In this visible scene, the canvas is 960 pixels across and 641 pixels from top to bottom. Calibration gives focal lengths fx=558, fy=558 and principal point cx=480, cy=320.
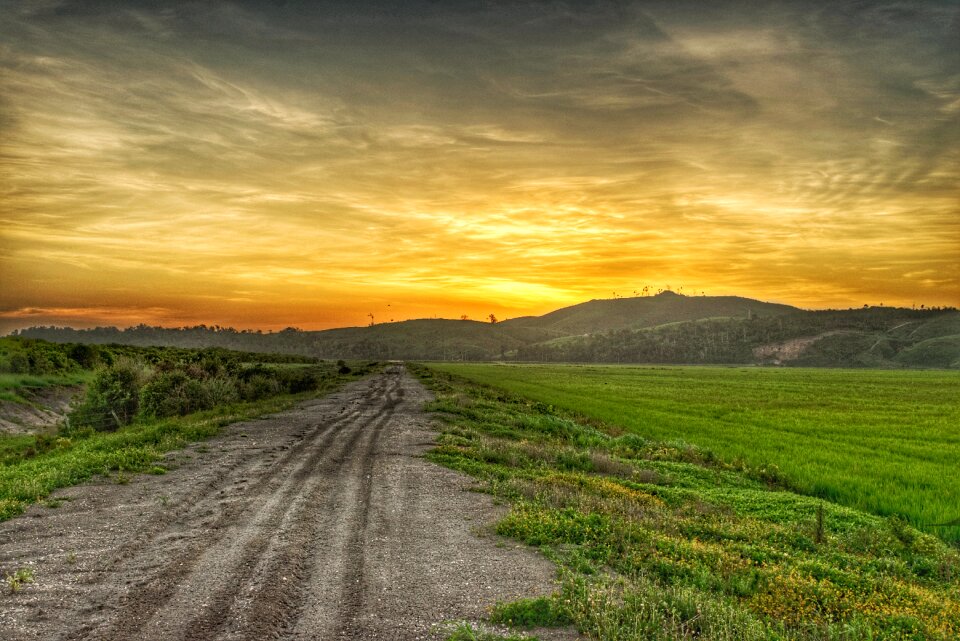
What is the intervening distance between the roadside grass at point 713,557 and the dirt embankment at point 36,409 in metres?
35.9

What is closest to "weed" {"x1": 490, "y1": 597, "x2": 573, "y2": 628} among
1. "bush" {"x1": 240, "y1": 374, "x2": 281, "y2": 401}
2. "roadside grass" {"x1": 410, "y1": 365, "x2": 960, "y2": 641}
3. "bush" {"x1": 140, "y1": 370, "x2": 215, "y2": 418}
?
"roadside grass" {"x1": 410, "y1": 365, "x2": 960, "y2": 641}

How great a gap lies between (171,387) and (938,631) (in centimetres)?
3942

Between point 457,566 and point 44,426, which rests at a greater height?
point 457,566

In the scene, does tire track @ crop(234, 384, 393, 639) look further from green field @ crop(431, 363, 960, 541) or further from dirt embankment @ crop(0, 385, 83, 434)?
dirt embankment @ crop(0, 385, 83, 434)

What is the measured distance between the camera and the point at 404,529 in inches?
465

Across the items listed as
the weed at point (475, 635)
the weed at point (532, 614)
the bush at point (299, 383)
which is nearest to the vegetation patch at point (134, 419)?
the bush at point (299, 383)

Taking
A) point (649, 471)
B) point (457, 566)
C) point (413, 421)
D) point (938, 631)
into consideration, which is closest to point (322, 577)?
point (457, 566)

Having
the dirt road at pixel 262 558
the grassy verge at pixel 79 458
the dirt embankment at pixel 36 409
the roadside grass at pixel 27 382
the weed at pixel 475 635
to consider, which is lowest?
the dirt embankment at pixel 36 409

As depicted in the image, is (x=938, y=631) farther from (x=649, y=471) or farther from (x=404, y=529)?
(x=649, y=471)

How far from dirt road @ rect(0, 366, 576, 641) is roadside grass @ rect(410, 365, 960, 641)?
112 cm

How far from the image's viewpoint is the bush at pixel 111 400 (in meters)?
35.8

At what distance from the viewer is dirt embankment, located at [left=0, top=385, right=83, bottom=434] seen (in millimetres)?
38750

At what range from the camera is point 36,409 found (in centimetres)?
4394

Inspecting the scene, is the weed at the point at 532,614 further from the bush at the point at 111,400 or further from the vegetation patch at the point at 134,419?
the bush at the point at 111,400
